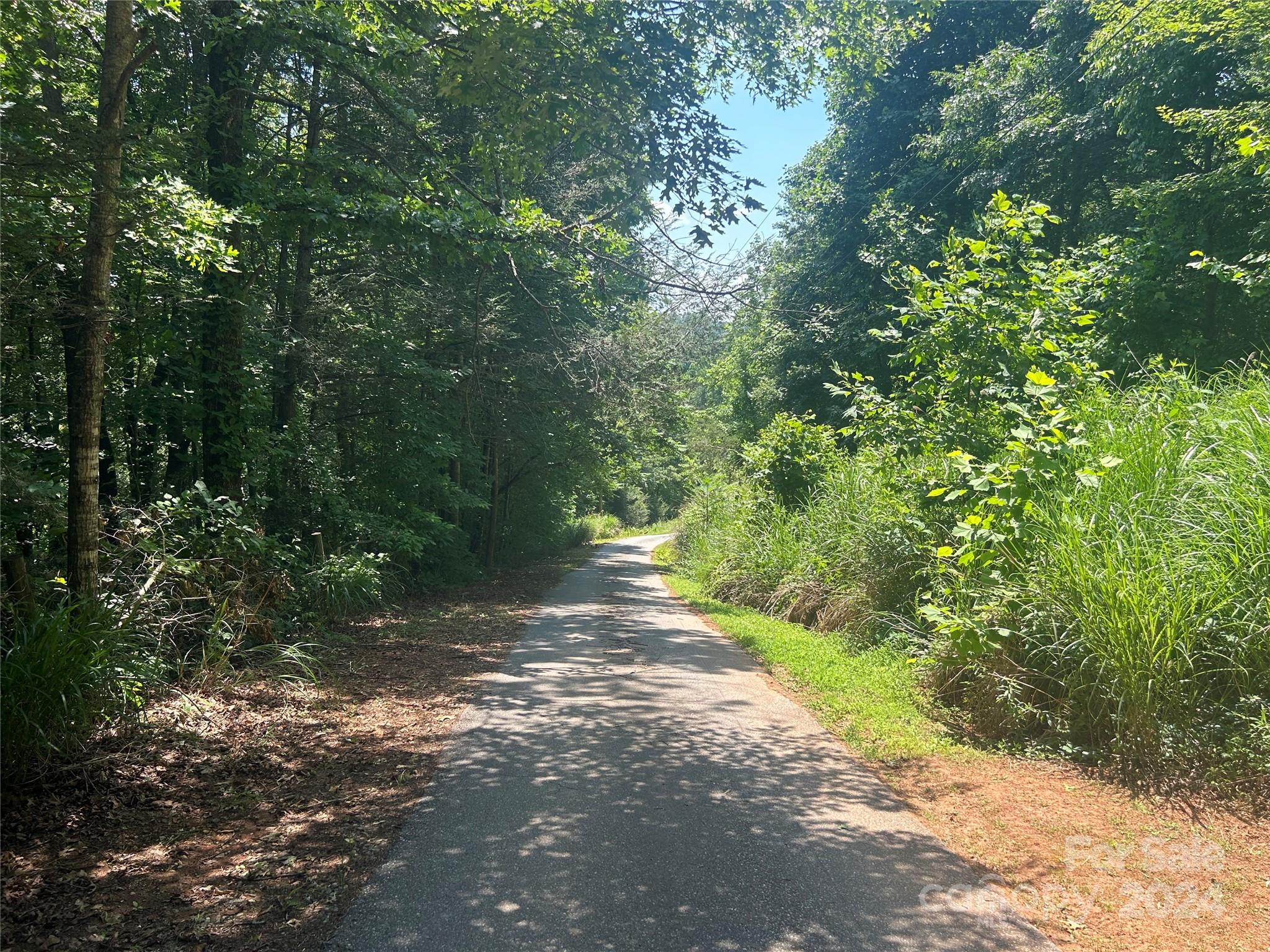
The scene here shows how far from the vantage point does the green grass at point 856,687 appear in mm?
5965

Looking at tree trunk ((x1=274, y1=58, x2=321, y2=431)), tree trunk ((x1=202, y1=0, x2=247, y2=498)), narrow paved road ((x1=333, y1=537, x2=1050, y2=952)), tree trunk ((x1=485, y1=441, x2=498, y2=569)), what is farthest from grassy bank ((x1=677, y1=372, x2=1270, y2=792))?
tree trunk ((x1=485, y1=441, x2=498, y2=569))

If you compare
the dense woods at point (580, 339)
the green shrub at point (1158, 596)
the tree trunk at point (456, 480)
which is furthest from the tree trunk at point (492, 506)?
the green shrub at point (1158, 596)

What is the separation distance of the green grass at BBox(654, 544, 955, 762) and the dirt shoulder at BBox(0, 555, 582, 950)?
10.9ft

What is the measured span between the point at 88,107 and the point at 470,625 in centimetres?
803

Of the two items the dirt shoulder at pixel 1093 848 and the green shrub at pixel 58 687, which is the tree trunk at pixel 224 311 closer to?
the green shrub at pixel 58 687

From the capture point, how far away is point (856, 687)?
301 inches

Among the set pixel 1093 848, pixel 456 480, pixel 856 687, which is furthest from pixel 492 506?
pixel 1093 848

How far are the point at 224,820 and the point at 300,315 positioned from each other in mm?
9333

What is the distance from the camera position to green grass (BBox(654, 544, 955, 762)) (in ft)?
19.6

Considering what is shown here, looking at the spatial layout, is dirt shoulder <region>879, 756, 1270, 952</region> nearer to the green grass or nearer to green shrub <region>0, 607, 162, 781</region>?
the green grass

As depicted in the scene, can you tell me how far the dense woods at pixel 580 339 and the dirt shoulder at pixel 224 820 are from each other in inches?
16.6

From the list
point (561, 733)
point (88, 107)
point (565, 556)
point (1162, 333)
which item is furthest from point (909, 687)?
point (565, 556)

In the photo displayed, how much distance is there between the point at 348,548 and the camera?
39.8ft

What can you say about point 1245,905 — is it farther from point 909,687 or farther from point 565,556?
point 565,556
